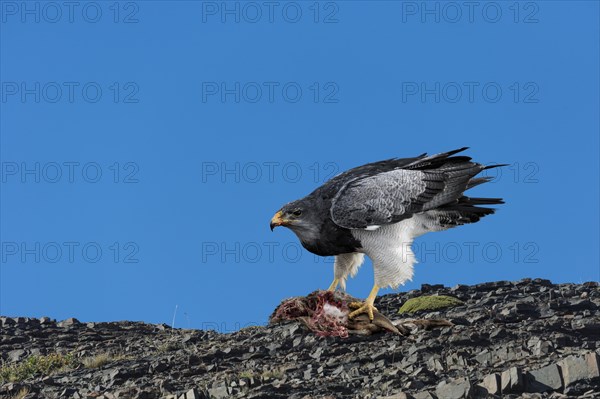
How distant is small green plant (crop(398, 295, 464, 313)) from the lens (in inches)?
738

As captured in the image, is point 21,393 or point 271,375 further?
point 21,393

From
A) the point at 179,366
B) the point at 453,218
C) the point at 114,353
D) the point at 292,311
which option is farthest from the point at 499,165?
the point at 114,353

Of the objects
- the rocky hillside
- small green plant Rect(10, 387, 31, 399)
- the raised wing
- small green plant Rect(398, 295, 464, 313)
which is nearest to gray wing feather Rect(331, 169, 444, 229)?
the raised wing

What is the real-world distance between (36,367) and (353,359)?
22.2 feet

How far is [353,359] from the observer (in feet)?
45.1

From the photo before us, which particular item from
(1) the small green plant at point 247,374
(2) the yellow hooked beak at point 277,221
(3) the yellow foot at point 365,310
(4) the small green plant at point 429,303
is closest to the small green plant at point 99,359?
(1) the small green plant at point 247,374

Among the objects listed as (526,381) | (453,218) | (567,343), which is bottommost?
(526,381)

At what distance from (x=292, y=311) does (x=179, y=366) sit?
2.67 metres

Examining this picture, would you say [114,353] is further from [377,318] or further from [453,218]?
[453,218]

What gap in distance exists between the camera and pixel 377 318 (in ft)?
50.5

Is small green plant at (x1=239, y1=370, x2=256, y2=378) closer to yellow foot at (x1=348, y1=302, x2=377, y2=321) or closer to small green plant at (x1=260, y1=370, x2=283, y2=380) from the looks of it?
small green plant at (x1=260, y1=370, x2=283, y2=380)

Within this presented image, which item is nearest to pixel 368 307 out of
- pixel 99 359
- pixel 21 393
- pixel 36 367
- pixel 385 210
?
pixel 385 210

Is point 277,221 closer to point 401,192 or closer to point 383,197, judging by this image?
point 383,197

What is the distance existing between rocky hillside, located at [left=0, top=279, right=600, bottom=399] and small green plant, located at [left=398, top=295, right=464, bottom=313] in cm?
28
